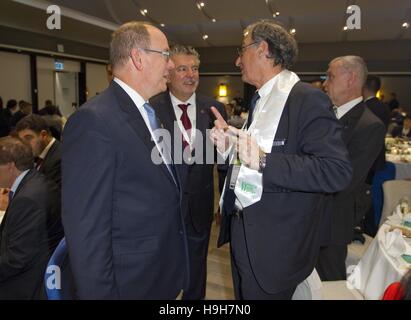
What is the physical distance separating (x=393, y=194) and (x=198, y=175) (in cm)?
180

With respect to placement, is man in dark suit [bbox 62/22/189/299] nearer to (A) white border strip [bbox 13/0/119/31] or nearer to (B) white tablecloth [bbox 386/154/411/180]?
(B) white tablecloth [bbox 386/154/411/180]

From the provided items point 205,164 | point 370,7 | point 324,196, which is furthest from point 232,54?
A: point 324,196

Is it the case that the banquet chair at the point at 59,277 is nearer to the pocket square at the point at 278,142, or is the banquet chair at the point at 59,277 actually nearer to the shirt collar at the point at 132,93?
the shirt collar at the point at 132,93

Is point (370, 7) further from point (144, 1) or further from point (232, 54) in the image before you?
point (232, 54)

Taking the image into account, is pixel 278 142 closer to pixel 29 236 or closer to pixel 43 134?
pixel 29 236

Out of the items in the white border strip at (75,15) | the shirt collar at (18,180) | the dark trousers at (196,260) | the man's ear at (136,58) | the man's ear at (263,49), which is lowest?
the dark trousers at (196,260)

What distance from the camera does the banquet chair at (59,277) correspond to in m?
1.26

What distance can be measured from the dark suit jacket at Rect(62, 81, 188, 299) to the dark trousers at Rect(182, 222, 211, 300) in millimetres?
1019

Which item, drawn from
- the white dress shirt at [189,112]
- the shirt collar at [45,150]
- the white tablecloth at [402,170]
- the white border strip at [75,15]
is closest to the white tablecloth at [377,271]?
the white dress shirt at [189,112]

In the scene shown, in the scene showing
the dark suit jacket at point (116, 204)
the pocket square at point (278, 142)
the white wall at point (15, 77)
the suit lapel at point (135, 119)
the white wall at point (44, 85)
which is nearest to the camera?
the dark suit jacket at point (116, 204)

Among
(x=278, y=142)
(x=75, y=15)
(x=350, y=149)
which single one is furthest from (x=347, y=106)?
(x=75, y=15)

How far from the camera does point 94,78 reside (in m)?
12.2

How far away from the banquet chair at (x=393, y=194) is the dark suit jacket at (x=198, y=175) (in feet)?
5.16
